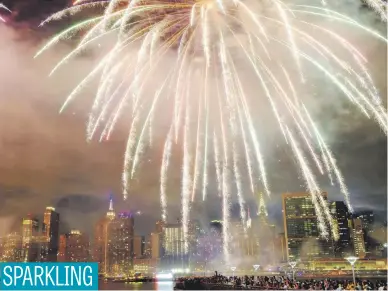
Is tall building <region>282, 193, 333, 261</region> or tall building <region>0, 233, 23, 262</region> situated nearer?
tall building <region>0, 233, 23, 262</region>

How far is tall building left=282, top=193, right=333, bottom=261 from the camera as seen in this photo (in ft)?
350

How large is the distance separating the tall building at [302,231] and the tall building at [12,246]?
65161 mm

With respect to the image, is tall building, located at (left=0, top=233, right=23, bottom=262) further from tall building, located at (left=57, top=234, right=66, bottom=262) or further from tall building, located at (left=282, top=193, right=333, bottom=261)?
tall building, located at (left=282, top=193, right=333, bottom=261)

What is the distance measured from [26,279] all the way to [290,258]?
102661 millimetres

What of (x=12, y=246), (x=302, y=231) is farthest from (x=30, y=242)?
(x=302, y=231)

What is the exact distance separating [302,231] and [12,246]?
70.1m

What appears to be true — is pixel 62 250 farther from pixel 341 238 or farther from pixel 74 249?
pixel 341 238

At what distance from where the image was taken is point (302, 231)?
4254 inches

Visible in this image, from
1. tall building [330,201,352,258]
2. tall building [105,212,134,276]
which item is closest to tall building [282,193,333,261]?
tall building [330,201,352,258]

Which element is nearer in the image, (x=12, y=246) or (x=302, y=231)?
(x=12, y=246)

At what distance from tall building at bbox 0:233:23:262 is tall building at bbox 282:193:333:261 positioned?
6516 cm

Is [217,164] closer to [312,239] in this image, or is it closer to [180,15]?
[180,15]

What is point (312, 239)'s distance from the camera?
106m

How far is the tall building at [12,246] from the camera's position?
310ft
